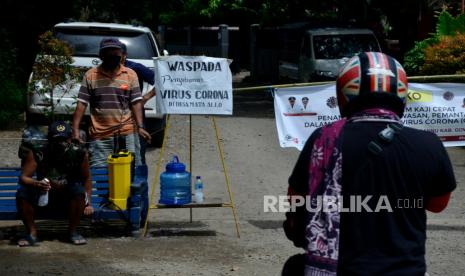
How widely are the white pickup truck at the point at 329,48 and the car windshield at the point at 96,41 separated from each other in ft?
33.8

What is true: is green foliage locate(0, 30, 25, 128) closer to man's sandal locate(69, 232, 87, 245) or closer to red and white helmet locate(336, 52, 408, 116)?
man's sandal locate(69, 232, 87, 245)

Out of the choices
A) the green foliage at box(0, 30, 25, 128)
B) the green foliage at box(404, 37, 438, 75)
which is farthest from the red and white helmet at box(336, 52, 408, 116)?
the green foliage at box(404, 37, 438, 75)

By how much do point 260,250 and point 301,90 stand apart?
5.70ft

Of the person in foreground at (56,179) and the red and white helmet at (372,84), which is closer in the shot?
the red and white helmet at (372,84)

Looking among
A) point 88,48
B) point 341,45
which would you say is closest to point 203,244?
point 88,48

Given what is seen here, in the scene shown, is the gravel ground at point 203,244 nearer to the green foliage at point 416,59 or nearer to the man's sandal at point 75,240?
the man's sandal at point 75,240

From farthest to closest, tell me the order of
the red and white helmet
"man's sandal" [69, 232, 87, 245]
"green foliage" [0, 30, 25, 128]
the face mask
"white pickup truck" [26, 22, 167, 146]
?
"green foliage" [0, 30, 25, 128] → "white pickup truck" [26, 22, 167, 146] → the face mask → "man's sandal" [69, 232, 87, 245] → the red and white helmet

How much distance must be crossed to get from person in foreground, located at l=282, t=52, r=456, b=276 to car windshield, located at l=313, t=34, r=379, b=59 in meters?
20.6

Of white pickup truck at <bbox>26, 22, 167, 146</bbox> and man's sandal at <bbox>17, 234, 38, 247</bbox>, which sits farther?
white pickup truck at <bbox>26, 22, 167, 146</bbox>

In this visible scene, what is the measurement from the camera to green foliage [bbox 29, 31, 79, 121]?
12.0 m

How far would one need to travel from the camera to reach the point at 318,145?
3.45 meters

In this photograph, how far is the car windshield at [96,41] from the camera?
13.6 metres

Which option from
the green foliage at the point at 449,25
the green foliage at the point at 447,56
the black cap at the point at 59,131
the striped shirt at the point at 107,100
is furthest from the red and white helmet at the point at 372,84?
the green foliage at the point at 449,25

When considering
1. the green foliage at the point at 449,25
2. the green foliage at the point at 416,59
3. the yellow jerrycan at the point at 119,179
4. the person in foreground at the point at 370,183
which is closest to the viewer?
the person in foreground at the point at 370,183
